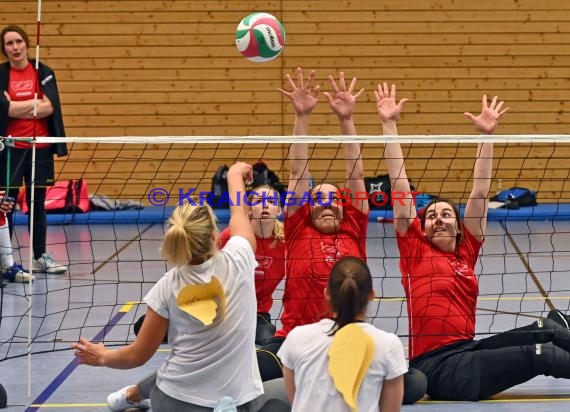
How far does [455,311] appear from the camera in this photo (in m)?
4.43

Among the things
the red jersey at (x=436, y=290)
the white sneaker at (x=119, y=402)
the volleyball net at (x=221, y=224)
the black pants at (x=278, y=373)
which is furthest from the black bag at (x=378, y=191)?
the white sneaker at (x=119, y=402)

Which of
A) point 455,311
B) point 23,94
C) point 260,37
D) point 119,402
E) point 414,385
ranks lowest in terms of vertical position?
point 119,402

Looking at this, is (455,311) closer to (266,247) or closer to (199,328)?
(266,247)

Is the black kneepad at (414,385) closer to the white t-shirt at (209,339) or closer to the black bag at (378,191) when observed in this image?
the white t-shirt at (209,339)

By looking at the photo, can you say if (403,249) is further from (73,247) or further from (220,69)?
(220,69)

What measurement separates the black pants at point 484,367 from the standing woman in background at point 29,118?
13.9 ft

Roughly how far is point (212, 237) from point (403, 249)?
1.52 m

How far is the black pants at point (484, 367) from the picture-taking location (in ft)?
13.8

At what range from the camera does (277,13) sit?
11.6 m

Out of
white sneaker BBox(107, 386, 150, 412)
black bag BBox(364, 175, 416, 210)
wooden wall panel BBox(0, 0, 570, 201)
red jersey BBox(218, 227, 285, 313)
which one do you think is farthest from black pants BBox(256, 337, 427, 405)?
wooden wall panel BBox(0, 0, 570, 201)

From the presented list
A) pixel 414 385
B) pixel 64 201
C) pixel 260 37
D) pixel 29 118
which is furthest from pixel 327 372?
pixel 64 201

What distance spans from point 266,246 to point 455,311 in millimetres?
1278

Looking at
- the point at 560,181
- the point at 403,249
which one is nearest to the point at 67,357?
the point at 403,249

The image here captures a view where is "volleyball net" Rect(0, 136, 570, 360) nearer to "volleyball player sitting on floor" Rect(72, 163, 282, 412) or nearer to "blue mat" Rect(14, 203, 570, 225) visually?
"blue mat" Rect(14, 203, 570, 225)
